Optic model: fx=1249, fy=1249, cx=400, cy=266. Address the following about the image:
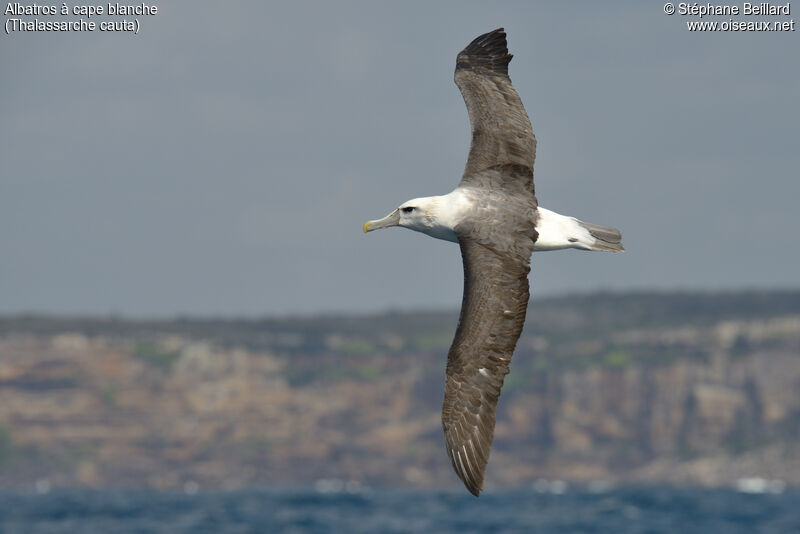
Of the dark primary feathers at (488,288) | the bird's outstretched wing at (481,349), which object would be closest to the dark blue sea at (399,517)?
the dark primary feathers at (488,288)

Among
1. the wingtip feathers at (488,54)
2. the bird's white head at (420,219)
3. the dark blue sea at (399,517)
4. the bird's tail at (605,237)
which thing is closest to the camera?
the bird's white head at (420,219)

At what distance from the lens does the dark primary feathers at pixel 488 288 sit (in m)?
17.4

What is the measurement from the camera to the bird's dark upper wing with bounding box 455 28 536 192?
18.7 meters

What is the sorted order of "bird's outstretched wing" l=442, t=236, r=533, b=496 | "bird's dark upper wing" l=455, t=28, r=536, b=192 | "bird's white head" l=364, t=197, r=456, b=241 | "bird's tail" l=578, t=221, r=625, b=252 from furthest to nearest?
"bird's tail" l=578, t=221, r=625, b=252 < "bird's dark upper wing" l=455, t=28, r=536, b=192 < "bird's white head" l=364, t=197, r=456, b=241 < "bird's outstretched wing" l=442, t=236, r=533, b=496

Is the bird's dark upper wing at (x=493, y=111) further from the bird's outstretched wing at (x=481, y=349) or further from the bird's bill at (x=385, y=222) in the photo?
the bird's outstretched wing at (x=481, y=349)

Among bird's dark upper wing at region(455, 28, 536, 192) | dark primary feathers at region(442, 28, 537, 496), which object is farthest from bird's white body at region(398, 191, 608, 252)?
bird's dark upper wing at region(455, 28, 536, 192)

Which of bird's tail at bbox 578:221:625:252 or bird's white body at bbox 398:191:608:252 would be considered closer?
bird's white body at bbox 398:191:608:252

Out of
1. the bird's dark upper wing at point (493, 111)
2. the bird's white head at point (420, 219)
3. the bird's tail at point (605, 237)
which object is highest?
the bird's dark upper wing at point (493, 111)

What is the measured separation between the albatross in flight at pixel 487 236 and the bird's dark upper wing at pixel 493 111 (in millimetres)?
15

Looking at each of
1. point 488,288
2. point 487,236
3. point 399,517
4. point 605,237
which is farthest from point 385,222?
point 399,517

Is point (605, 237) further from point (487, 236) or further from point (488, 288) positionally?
point (488, 288)

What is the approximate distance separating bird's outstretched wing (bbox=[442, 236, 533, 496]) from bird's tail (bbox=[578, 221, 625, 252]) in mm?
1913

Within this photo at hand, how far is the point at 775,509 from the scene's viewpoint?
134 m

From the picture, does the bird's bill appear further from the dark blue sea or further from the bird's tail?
the dark blue sea
